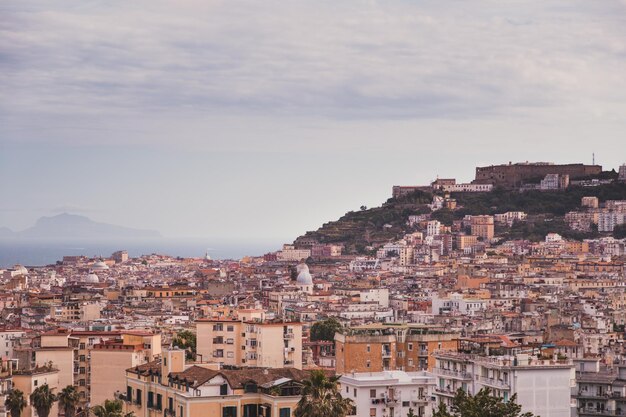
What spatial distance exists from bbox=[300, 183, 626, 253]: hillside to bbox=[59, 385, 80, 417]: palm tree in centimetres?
11537

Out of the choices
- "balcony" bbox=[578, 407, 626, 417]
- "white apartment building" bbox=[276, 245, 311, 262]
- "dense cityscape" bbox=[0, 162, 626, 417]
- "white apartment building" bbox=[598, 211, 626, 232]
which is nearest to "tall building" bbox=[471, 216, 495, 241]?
"dense cityscape" bbox=[0, 162, 626, 417]

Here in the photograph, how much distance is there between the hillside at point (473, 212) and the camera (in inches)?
6073

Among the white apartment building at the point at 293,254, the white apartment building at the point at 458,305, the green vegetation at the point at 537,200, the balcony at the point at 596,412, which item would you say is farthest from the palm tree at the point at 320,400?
the green vegetation at the point at 537,200

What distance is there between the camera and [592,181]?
162 m

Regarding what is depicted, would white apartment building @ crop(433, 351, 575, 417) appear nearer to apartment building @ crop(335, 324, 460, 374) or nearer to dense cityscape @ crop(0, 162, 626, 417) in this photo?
dense cityscape @ crop(0, 162, 626, 417)

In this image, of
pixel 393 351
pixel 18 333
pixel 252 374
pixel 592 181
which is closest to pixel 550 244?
pixel 592 181

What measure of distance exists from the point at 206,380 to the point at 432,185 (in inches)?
5513

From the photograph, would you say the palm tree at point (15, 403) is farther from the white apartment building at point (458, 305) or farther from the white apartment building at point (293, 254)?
the white apartment building at point (293, 254)

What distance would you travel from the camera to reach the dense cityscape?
106ft

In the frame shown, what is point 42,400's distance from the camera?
36438 millimetres

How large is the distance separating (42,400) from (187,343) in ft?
33.2

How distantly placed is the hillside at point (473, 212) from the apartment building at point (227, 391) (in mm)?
119413

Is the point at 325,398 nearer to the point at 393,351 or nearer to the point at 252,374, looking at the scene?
the point at 252,374

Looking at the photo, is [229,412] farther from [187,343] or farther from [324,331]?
[324,331]
